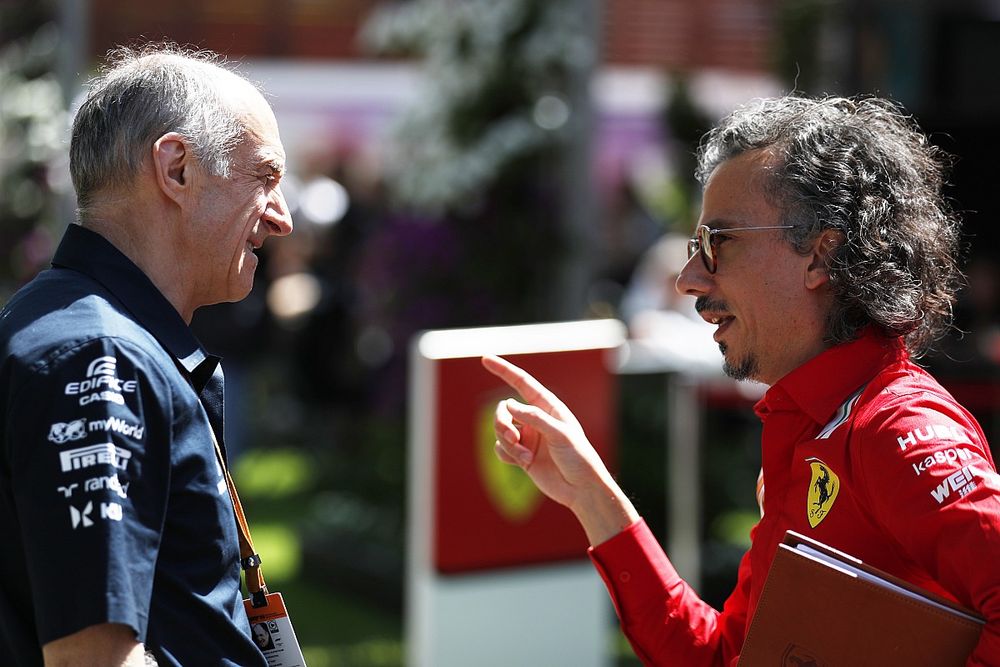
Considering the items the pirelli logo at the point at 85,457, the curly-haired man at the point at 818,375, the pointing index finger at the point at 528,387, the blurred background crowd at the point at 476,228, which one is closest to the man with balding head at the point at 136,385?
the pirelli logo at the point at 85,457

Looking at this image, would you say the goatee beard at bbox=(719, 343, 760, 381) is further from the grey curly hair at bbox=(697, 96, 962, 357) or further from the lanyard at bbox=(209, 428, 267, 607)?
the lanyard at bbox=(209, 428, 267, 607)

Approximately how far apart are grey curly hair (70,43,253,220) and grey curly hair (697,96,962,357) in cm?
87

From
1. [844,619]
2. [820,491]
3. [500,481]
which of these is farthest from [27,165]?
[844,619]

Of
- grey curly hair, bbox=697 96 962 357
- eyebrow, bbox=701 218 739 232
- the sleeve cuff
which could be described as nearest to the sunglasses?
eyebrow, bbox=701 218 739 232

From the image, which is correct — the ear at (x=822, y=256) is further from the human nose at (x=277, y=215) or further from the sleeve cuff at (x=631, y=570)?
the human nose at (x=277, y=215)

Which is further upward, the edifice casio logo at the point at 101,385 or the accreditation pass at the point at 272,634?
the edifice casio logo at the point at 101,385

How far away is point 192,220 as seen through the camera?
193 centimetres

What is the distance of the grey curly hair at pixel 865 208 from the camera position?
6.71 ft

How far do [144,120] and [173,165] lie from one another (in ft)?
0.25

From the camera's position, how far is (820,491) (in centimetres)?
195

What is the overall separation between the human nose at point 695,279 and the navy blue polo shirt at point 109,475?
0.83 metres

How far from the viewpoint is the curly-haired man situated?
6.02ft

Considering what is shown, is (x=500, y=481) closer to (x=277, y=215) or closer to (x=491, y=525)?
→ (x=491, y=525)

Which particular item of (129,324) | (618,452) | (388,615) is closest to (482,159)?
(618,452)
